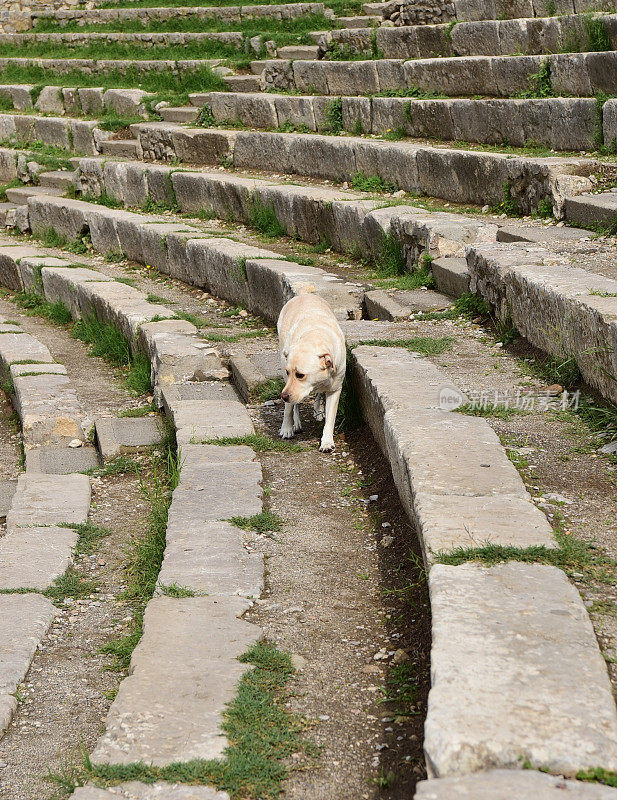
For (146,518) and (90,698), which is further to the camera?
(146,518)

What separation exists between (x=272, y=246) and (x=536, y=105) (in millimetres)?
3192

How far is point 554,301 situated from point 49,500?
3.22 m

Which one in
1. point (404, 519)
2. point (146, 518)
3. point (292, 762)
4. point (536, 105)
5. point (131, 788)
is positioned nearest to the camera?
point (131, 788)

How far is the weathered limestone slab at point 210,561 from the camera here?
4.11 metres

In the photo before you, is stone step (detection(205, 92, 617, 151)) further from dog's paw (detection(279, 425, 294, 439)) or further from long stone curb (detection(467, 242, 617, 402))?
dog's paw (detection(279, 425, 294, 439))

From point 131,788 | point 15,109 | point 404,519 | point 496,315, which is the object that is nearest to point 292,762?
point 131,788

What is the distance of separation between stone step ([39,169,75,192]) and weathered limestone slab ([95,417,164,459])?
974 centimetres

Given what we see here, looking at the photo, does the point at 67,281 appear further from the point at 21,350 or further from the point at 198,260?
the point at 21,350

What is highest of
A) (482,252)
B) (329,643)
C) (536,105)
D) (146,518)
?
(536,105)

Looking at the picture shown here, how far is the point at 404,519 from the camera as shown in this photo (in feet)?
15.3

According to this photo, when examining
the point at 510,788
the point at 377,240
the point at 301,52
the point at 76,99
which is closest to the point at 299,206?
the point at 377,240

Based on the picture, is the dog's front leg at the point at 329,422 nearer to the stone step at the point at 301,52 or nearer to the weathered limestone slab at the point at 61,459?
the weathered limestone slab at the point at 61,459

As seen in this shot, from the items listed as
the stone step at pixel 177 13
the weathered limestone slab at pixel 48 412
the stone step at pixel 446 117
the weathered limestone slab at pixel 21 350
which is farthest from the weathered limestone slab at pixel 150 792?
the stone step at pixel 177 13

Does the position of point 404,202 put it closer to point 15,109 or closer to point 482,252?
point 482,252
